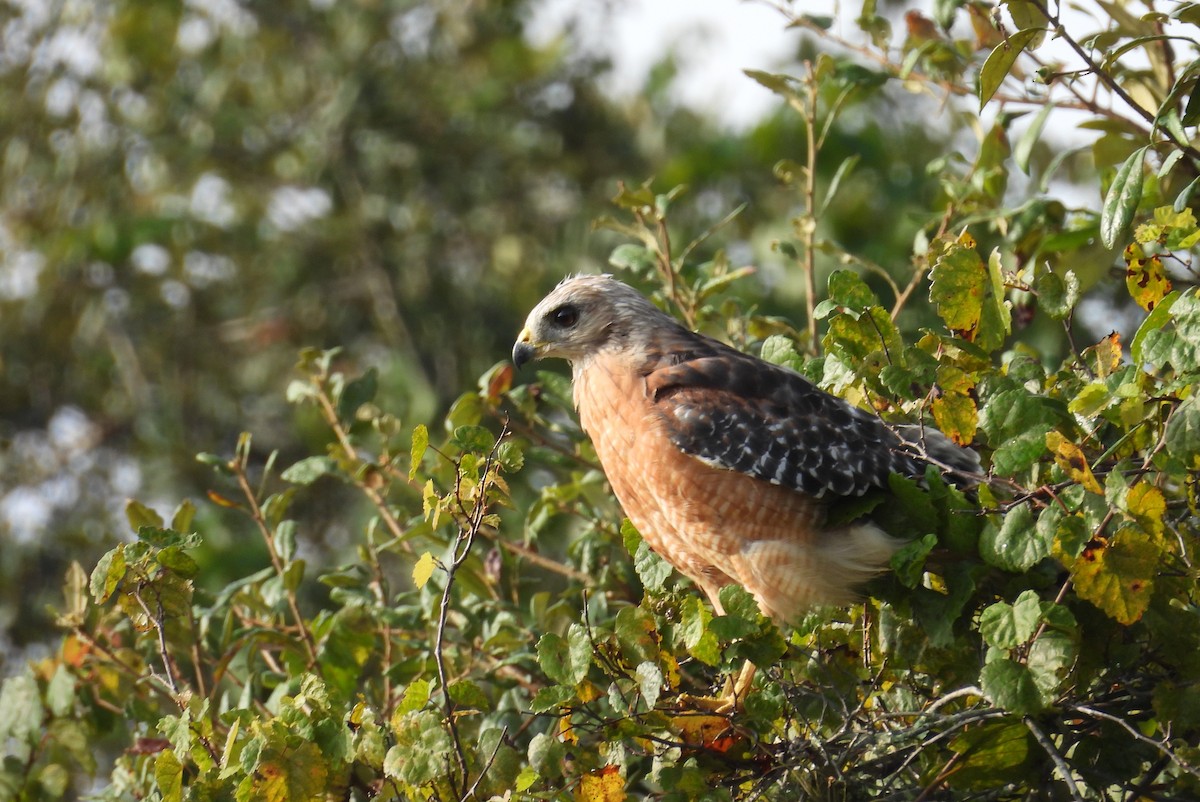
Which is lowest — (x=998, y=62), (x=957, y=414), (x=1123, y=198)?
(x=957, y=414)

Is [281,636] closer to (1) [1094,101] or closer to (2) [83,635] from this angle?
(2) [83,635]

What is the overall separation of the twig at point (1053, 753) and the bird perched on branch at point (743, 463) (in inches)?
29.4

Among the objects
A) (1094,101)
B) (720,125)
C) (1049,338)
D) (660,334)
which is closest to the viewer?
(1094,101)

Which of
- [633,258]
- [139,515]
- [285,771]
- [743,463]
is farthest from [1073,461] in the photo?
Answer: [139,515]

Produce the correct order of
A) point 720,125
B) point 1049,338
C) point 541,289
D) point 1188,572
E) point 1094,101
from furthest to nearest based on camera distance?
point 720,125
point 541,289
point 1049,338
point 1094,101
point 1188,572

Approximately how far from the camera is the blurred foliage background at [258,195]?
9.45 m

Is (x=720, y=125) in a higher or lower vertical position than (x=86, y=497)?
higher

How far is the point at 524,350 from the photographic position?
15.6 ft

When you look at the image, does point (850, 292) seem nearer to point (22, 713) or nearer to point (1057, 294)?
point (1057, 294)

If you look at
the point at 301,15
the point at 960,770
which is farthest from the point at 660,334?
the point at 301,15

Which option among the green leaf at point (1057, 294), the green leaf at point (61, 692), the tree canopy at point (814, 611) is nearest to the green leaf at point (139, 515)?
the tree canopy at point (814, 611)

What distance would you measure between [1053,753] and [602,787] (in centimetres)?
94

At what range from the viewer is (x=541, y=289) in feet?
30.3

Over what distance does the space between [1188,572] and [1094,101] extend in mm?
1666
